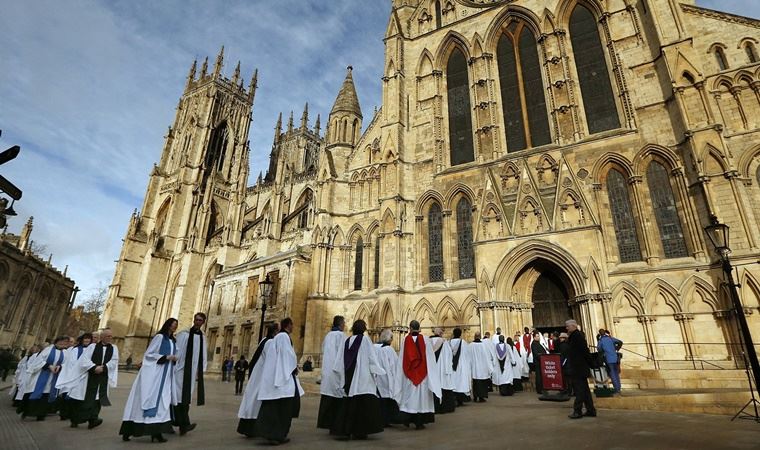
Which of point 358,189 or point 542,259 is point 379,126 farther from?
point 542,259

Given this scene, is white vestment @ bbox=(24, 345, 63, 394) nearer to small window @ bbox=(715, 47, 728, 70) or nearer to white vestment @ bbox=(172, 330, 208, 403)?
white vestment @ bbox=(172, 330, 208, 403)

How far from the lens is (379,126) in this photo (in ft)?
72.6

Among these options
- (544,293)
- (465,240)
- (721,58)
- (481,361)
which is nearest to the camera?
(481,361)

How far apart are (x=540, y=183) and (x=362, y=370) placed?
13251 mm

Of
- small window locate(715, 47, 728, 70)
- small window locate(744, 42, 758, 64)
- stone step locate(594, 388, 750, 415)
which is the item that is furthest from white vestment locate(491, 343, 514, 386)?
small window locate(744, 42, 758, 64)

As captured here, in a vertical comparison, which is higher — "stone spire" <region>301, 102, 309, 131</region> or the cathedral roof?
"stone spire" <region>301, 102, 309, 131</region>

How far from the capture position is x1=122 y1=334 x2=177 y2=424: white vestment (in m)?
5.41

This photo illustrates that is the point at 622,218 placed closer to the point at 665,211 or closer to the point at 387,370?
the point at 665,211

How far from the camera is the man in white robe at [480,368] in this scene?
10825 millimetres

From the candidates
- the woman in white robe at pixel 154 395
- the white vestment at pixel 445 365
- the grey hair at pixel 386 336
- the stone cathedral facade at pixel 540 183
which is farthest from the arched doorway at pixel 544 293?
the woman in white robe at pixel 154 395

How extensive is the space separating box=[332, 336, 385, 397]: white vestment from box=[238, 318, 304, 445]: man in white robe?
2.29ft

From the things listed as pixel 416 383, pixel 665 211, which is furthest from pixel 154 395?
pixel 665 211

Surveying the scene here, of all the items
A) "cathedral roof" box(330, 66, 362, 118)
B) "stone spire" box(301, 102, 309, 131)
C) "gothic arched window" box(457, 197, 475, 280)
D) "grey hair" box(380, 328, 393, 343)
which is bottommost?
"grey hair" box(380, 328, 393, 343)

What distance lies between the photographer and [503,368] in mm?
11695
